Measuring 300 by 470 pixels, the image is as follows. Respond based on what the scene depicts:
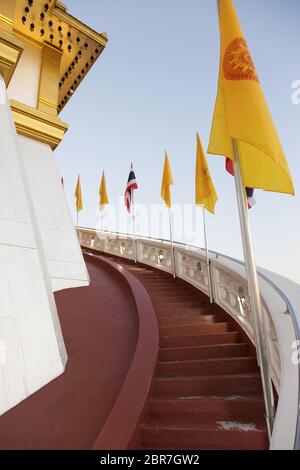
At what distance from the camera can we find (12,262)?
11.7 ft

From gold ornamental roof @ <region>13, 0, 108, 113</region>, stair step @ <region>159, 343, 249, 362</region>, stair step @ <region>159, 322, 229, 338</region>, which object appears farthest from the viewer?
gold ornamental roof @ <region>13, 0, 108, 113</region>

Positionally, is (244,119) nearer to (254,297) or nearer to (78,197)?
(254,297)

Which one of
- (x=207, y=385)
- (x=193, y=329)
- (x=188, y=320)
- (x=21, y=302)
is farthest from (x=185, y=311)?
(x=21, y=302)

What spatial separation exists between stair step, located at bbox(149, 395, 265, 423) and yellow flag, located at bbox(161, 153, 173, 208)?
6.76 m

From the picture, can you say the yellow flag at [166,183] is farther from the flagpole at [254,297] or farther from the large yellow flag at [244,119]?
the flagpole at [254,297]

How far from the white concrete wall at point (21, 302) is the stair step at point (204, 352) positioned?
5.13 ft

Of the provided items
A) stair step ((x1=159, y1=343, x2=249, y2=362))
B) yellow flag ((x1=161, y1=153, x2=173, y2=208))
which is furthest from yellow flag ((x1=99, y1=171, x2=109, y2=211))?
stair step ((x1=159, y1=343, x2=249, y2=362))

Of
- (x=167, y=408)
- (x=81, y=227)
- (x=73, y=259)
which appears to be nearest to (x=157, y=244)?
(x=73, y=259)

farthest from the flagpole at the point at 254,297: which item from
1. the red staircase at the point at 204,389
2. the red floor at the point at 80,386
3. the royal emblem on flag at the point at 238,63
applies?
the red floor at the point at 80,386

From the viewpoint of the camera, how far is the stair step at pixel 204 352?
4.28 meters

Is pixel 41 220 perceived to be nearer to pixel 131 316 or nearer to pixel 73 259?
pixel 73 259

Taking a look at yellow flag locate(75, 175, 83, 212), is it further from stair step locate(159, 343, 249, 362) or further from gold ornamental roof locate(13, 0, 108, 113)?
stair step locate(159, 343, 249, 362)

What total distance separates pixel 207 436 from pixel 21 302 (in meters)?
2.57

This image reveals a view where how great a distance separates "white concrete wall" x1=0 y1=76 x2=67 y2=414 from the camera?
3123 mm
